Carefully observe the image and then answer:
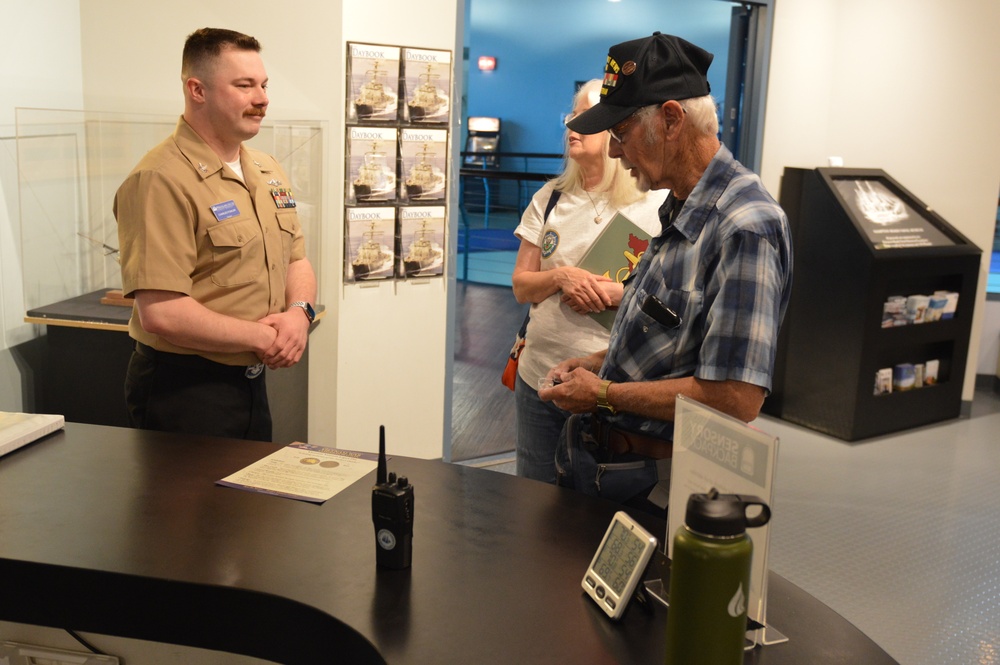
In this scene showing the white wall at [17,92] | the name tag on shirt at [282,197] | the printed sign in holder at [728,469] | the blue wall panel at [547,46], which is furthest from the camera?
the blue wall panel at [547,46]

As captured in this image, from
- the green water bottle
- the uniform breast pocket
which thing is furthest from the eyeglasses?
the uniform breast pocket

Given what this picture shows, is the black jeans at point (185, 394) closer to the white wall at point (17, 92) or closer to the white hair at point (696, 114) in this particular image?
the white wall at point (17, 92)

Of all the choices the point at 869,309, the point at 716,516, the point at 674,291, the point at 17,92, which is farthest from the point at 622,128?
the point at 869,309

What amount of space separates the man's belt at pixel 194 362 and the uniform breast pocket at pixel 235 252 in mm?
207

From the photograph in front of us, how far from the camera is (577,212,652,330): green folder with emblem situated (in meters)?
2.54

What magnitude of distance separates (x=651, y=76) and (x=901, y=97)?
409 cm

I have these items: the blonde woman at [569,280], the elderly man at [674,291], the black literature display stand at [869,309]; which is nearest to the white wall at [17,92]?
the blonde woman at [569,280]

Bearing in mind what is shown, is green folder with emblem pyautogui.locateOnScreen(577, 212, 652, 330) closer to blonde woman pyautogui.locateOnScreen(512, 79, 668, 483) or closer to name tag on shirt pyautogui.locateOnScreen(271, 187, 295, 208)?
blonde woman pyautogui.locateOnScreen(512, 79, 668, 483)

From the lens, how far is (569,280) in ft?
8.22

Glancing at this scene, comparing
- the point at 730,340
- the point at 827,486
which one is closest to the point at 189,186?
the point at 730,340

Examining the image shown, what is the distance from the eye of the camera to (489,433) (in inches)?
186

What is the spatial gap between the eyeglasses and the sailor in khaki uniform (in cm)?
108

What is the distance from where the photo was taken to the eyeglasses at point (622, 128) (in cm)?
178

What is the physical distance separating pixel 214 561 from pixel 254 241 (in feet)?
3.86
